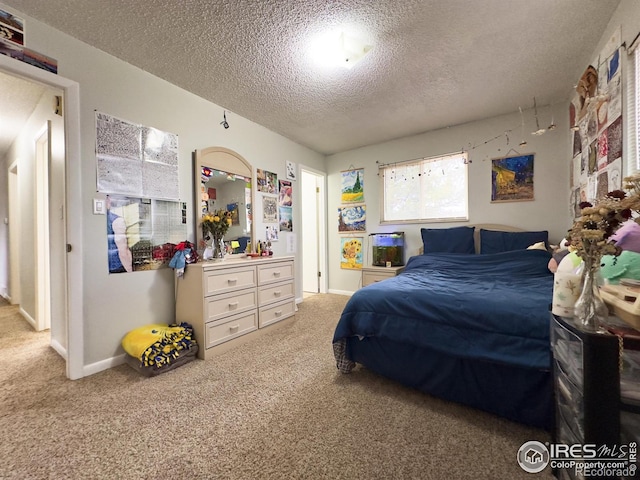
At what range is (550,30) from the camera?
1848 mm

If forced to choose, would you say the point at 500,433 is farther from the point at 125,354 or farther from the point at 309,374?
the point at 125,354

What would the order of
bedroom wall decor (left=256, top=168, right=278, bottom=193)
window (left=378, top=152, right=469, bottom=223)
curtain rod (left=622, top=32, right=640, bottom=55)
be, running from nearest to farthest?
curtain rod (left=622, top=32, right=640, bottom=55) < bedroom wall decor (left=256, top=168, right=278, bottom=193) < window (left=378, top=152, right=469, bottom=223)

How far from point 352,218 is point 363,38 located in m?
2.73

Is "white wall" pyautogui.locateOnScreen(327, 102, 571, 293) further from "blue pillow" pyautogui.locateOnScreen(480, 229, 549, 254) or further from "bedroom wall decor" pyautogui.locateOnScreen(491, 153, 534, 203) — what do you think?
"blue pillow" pyautogui.locateOnScreen(480, 229, 549, 254)

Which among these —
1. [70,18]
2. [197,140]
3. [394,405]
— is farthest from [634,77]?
[70,18]

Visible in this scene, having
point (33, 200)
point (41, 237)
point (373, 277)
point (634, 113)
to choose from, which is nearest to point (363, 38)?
point (634, 113)

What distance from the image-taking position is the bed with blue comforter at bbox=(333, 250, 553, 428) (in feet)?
4.18

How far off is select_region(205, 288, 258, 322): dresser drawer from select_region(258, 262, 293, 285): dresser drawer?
0.59ft

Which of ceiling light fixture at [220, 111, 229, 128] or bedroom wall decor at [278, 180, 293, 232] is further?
bedroom wall decor at [278, 180, 293, 232]

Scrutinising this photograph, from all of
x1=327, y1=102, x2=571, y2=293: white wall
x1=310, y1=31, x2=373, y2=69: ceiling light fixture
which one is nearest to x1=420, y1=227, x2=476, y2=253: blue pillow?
x1=327, y1=102, x2=571, y2=293: white wall

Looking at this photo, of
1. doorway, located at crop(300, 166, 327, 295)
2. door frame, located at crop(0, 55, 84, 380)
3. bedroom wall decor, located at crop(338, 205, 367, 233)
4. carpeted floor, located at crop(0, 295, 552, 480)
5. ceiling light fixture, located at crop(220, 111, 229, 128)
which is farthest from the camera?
doorway, located at crop(300, 166, 327, 295)

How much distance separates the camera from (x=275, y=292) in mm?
2920

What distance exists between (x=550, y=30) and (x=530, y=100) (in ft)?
3.82

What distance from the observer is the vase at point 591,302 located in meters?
0.85
